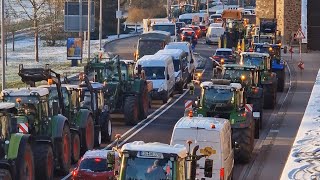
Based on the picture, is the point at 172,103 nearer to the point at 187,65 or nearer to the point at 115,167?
the point at 187,65

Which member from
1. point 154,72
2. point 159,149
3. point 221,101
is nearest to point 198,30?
point 154,72

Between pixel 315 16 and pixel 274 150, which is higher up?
pixel 315 16

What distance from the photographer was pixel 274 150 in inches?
1341

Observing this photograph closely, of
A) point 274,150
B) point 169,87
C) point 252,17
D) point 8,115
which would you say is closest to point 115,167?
point 8,115

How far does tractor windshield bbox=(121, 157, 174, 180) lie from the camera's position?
709 inches

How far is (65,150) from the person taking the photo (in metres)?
28.4

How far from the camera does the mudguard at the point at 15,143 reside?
2359 centimetres

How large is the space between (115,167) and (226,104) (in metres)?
12.9

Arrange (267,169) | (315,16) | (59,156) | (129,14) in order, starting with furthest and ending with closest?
(129,14)
(315,16)
(267,169)
(59,156)

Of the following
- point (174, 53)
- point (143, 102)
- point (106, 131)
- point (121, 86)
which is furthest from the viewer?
point (174, 53)

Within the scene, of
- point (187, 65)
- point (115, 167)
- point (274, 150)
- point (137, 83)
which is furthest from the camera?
point (187, 65)

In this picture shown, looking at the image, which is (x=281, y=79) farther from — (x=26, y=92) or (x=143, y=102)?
(x=26, y=92)

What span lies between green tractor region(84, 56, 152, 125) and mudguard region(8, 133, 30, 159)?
1433 cm

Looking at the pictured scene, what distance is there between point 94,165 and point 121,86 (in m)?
15.0
